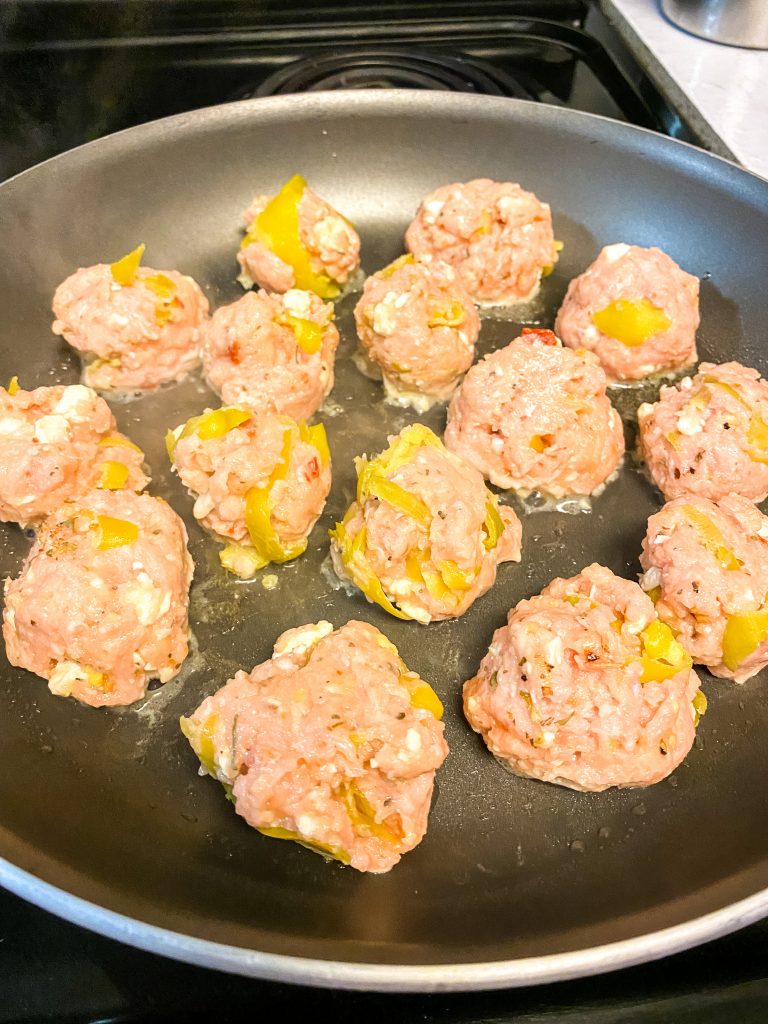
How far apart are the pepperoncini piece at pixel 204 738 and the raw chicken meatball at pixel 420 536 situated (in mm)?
431

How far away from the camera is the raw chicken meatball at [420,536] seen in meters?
1.60

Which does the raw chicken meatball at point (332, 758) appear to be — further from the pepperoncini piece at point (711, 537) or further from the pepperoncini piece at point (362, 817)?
the pepperoncini piece at point (711, 537)

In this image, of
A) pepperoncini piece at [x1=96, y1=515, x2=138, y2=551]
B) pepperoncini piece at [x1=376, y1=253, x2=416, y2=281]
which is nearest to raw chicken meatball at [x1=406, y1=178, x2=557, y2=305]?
pepperoncini piece at [x1=376, y1=253, x2=416, y2=281]

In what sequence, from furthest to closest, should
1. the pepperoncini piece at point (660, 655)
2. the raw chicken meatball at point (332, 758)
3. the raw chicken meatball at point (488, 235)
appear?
the raw chicken meatball at point (488, 235) < the pepperoncini piece at point (660, 655) < the raw chicken meatball at point (332, 758)

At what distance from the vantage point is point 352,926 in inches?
49.3

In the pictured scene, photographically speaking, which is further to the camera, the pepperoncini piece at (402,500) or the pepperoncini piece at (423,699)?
the pepperoncini piece at (402,500)

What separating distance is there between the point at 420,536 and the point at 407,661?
0.87 feet

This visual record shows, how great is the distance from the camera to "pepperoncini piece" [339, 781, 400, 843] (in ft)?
4.34

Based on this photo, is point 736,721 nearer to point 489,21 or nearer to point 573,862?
point 573,862

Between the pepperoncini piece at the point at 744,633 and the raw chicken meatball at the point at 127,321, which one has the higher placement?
the raw chicken meatball at the point at 127,321

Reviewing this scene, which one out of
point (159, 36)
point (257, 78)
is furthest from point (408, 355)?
point (159, 36)

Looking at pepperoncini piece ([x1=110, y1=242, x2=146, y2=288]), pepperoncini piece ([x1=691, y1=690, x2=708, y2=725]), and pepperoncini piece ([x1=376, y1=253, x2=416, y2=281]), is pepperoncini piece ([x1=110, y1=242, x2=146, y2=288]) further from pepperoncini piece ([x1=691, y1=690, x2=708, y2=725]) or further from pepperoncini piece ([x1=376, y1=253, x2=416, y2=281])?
pepperoncini piece ([x1=691, y1=690, x2=708, y2=725])

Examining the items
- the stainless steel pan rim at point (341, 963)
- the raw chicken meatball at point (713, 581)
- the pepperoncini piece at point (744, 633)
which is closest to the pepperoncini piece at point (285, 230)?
the raw chicken meatball at point (713, 581)

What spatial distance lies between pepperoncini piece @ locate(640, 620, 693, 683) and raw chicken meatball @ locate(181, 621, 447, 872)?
15.8 inches
